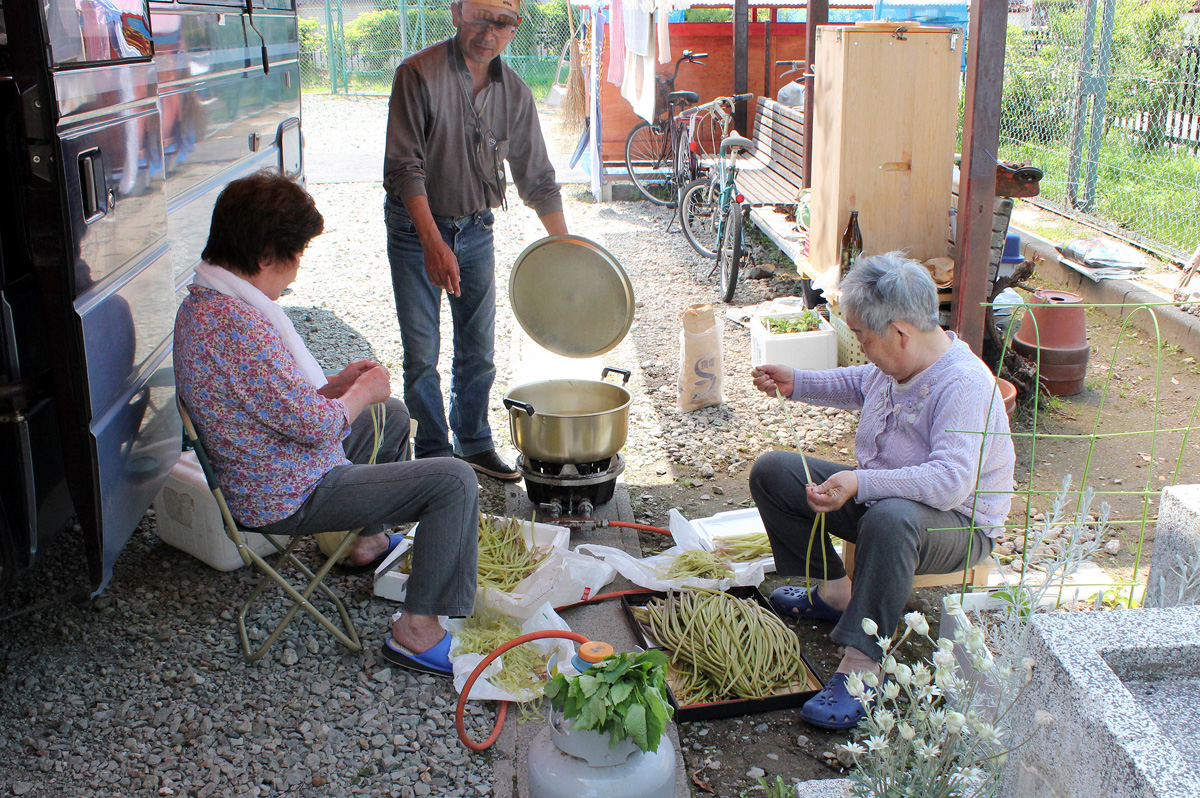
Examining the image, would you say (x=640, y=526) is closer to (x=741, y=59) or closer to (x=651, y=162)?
(x=741, y=59)

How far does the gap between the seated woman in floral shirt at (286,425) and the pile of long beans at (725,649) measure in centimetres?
68

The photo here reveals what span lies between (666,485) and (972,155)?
215 cm

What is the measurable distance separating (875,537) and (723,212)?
17.8ft

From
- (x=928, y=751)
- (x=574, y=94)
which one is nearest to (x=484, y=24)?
(x=928, y=751)

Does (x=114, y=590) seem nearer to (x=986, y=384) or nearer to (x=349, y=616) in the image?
(x=349, y=616)

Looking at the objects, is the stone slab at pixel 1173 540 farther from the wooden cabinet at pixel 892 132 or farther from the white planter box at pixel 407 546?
the wooden cabinet at pixel 892 132

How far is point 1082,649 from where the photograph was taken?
1553 millimetres

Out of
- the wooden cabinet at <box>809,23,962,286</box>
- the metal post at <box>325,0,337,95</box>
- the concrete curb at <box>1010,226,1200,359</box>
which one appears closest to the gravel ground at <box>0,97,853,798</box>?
the wooden cabinet at <box>809,23,962,286</box>

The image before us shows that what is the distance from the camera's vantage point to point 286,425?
275cm

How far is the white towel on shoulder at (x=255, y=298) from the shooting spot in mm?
2750

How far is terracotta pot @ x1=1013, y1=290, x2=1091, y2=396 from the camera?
17.8ft

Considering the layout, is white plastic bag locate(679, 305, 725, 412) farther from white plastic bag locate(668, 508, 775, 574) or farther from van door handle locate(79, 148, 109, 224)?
van door handle locate(79, 148, 109, 224)

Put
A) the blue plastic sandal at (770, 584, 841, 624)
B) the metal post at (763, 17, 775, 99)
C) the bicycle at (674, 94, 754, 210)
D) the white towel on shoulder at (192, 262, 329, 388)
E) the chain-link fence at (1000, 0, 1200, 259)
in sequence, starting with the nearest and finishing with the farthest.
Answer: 1. the white towel on shoulder at (192, 262, 329, 388)
2. the blue plastic sandal at (770, 584, 841, 624)
3. the chain-link fence at (1000, 0, 1200, 259)
4. the bicycle at (674, 94, 754, 210)
5. the metal post at (763, 17, 775, 99)

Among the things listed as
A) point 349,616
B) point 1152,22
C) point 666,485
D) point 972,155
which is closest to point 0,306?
point 349,616
